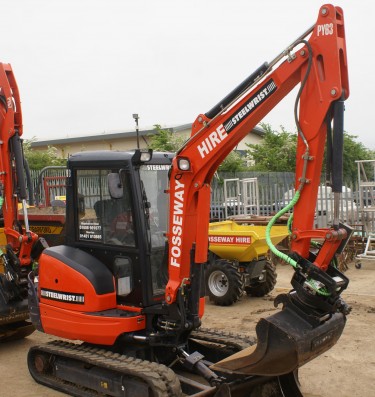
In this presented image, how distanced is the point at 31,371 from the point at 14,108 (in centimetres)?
323

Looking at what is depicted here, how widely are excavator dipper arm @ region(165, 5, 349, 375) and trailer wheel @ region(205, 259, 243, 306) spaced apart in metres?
4.57

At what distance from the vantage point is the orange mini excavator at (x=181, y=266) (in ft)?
13.8

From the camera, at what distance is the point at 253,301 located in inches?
383

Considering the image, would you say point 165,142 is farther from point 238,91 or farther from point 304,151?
point 304,151

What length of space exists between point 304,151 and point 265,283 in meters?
5.88

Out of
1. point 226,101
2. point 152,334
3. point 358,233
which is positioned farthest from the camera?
point 358,233

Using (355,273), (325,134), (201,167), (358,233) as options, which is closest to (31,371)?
(201,167)

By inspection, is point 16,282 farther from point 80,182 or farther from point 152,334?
point 152,334

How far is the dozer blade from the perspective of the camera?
4113mm

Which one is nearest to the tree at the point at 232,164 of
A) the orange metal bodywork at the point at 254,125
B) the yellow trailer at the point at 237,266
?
the yellow trailer at the point at 237,266

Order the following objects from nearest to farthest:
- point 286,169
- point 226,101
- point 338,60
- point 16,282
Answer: point 338,60 < point 226,101 < point 16,282 < point 286,169

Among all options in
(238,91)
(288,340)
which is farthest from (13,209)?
(288,340)

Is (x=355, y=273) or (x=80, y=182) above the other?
(x=80, y=182)

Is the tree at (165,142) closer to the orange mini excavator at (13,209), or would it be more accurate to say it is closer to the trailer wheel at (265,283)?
the trailer wheel at (265,283)
